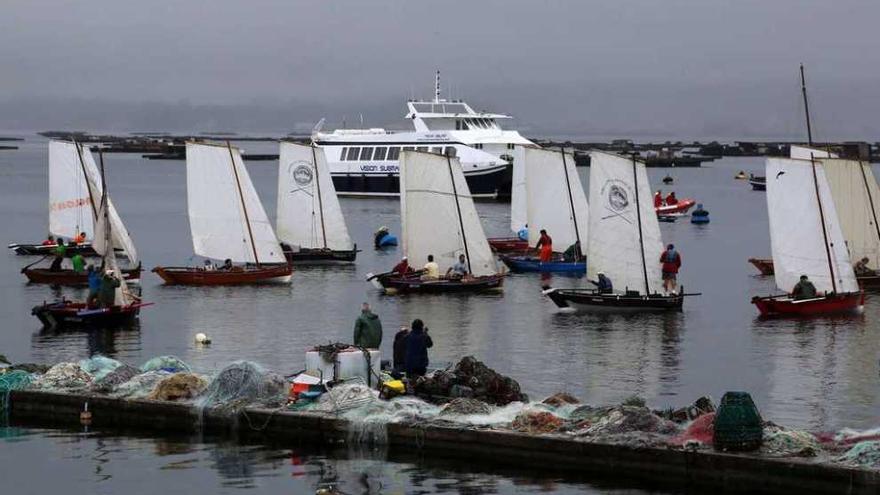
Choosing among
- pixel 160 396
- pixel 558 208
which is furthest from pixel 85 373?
pixel 558 208

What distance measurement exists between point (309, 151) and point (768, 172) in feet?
81.4

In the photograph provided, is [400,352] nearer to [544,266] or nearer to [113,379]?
[113,379]

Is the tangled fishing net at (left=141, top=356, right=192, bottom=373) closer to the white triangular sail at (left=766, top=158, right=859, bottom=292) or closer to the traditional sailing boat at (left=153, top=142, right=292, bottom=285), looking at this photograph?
the white triangular sail at (left=766, top=158, right=859, bottom=292)

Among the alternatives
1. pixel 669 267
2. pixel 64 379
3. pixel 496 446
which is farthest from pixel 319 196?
pixel 496 446

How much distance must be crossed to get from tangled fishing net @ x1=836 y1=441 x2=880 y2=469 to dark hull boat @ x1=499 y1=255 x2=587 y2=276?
129 ft

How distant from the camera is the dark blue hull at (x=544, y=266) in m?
63.2

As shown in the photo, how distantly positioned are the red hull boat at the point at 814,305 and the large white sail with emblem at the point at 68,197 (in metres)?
33.2

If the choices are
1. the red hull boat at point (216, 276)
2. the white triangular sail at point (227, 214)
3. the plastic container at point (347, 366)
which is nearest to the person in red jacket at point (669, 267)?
the red hull boat at point (216, 276)

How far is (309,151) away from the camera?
6894 cm

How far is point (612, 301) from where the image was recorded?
48.8m

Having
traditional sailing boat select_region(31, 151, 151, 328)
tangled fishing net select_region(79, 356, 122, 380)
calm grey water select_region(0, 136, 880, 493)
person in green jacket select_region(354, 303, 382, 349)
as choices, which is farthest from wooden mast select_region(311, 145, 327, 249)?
person in green jacket select_region(354, 303, 382, 349)

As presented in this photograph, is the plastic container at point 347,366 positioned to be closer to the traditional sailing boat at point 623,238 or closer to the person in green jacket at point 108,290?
the person in green jacket at point 108,290

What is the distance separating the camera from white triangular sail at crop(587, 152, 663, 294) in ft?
163

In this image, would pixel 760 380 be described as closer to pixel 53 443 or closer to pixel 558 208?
pixel 53 443
